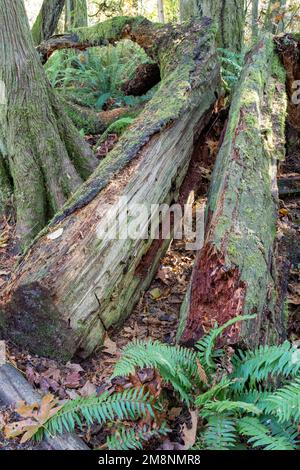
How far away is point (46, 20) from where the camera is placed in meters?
9.17

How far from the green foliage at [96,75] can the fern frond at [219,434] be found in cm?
591

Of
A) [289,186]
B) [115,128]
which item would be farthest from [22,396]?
[115,128]

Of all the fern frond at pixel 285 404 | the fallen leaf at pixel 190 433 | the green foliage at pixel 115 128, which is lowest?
the fallen leaf at pixel 190 433

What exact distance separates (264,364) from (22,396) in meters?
1.60

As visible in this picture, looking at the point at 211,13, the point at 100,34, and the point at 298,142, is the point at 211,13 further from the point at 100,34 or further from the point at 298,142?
the point at 298,142

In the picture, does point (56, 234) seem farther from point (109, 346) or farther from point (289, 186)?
point (289, 186)

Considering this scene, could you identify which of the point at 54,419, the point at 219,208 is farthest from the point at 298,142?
the point at 54,419

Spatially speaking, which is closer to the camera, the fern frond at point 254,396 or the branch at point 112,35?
the fern frond at point 254,396

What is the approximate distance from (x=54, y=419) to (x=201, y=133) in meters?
3.76

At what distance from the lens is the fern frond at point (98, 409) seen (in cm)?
265

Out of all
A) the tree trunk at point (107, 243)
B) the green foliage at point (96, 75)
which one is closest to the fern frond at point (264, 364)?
the tree trunk at point (107, 243)

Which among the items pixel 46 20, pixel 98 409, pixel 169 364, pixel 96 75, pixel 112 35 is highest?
pixel 46 20

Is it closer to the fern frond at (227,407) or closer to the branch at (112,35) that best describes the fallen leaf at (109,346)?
the fern frond at (227,407)

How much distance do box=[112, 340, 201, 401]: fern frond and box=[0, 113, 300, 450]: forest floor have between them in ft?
0.74
